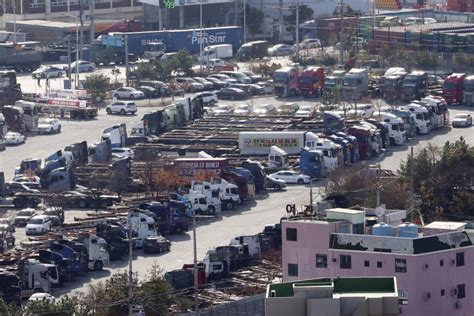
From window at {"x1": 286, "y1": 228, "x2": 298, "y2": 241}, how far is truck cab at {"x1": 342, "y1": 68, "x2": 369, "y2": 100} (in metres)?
11.8

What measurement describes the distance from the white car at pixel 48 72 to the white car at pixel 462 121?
7506 millimetres

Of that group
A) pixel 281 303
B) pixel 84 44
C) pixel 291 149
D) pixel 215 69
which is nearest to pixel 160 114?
pixel 291 149

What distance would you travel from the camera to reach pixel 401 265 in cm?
1353

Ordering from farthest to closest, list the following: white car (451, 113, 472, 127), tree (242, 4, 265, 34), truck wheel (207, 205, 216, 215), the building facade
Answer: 1. tree (242, 4, 265, 34)
2. white car (451, 113, 472, 127)
3. truck wheel (207, 205, 216, 215)
4. the building facade

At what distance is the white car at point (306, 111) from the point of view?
24462 mm

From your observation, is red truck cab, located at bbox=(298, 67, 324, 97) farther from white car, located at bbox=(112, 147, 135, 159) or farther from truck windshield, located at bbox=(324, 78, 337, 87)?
white car, located at bbox=(112, 147, 135, 159)

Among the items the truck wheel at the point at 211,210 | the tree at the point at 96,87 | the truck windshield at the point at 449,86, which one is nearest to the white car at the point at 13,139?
the tree at the point at 96,87

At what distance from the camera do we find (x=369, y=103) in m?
25.8

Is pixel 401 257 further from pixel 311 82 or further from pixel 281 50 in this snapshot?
pixel 281 50

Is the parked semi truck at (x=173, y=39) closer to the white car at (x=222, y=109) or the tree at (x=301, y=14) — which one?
the tree at (x=301, y=14)

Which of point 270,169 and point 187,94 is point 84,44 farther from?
point 270,169

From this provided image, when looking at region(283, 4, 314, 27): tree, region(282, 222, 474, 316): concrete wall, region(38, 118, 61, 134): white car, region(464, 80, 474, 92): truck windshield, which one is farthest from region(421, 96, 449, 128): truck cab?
region(283, 4, 314, 27): tree

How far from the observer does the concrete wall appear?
1342 cm

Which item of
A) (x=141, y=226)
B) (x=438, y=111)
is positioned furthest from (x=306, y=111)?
(x=141, y=226)
